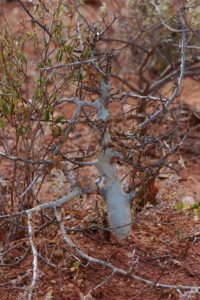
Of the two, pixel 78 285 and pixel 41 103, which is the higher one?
pixel 41 103

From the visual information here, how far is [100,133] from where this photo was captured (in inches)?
141

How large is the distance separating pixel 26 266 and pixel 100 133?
0.72m

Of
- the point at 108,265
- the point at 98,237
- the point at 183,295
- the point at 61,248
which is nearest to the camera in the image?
the point at 183,295

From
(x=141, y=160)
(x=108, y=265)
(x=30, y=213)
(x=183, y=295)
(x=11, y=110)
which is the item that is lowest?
(x=183, y=295)

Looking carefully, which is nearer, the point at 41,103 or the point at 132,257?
the point at 132,257

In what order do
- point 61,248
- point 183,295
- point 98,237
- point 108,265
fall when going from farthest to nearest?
point 98,237, point 61,248, point 108,265, point 183,295

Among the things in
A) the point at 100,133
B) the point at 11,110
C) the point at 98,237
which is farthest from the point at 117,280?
the point at 11,110

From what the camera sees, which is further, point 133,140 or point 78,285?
point 133,140

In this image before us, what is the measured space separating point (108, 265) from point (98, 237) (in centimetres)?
58

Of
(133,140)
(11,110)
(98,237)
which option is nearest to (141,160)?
(133,140)

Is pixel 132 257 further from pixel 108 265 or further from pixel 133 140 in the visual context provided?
pixel 133 140

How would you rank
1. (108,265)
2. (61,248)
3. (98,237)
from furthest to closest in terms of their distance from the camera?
1. (98,237)
2. (61,248)
3. (108,265)

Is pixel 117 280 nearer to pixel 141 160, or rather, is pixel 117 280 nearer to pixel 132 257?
pixel 132 257

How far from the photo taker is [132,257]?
10.8ft
